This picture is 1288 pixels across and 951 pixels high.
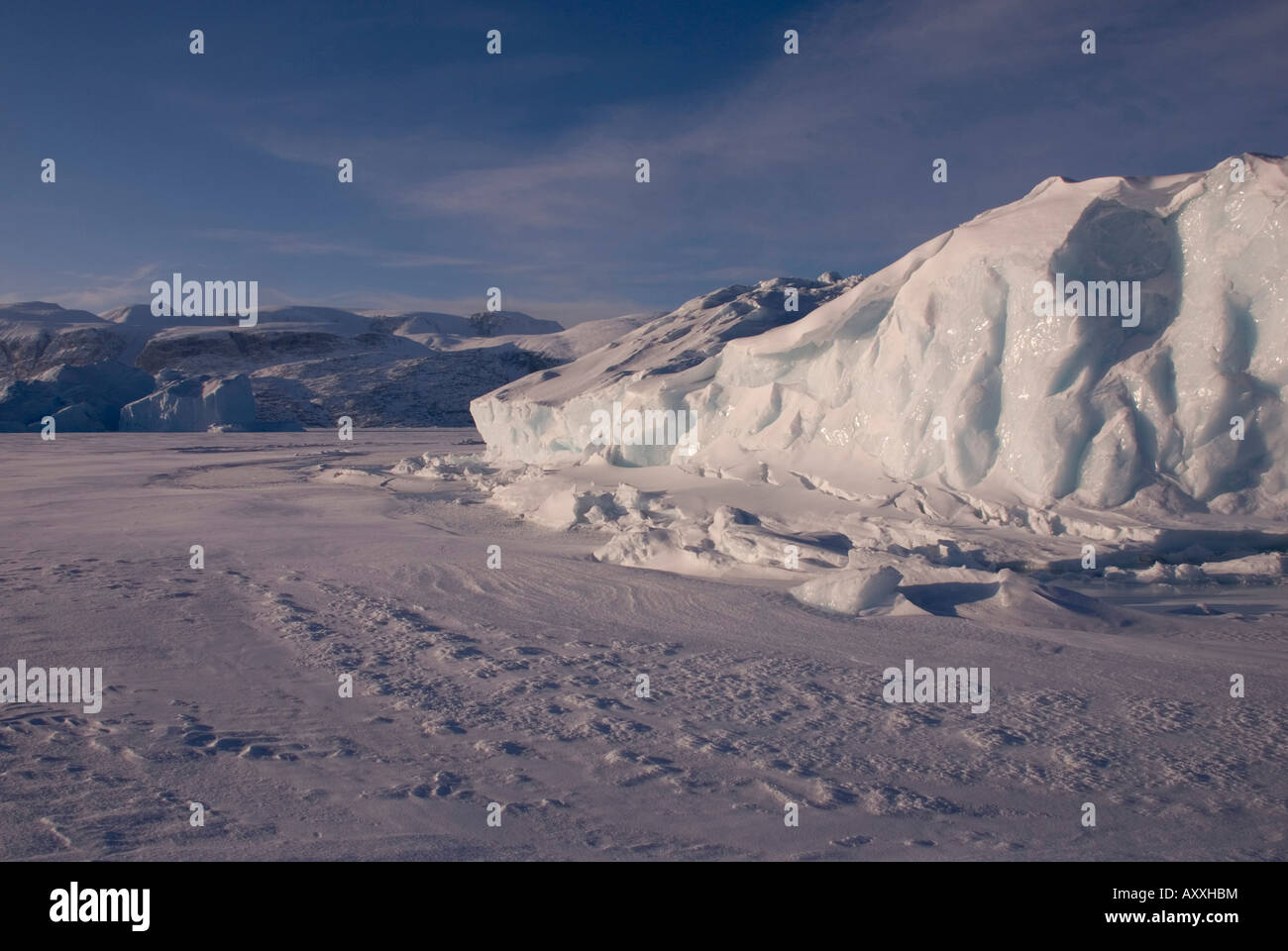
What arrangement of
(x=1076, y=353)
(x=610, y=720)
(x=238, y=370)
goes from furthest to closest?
(x=238, y=370) < (x=1076, y=353) < (x=610, y=720)

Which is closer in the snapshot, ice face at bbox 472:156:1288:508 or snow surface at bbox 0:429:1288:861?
snow surface at bbox 0:429:1288:861

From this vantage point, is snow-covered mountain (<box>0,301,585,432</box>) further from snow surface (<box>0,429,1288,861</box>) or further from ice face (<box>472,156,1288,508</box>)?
ice face (<box>472,156,1288,508</box>)

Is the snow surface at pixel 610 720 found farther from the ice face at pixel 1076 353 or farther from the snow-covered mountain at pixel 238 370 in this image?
the snow-covered mountain at pixel 238 370

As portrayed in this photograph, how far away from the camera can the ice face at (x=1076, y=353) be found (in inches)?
302

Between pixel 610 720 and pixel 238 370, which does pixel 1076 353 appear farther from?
pixel 238 370

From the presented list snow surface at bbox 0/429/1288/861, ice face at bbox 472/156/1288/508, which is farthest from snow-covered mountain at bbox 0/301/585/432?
ice face at bbox 472/156/1288/508

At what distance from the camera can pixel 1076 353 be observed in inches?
319

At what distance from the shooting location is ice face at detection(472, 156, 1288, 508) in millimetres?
7680

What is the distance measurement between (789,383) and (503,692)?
24.8 ft

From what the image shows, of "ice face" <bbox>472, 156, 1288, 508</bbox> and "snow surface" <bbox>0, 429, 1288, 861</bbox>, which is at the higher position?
"ice face" <bbox>472, 156, 1288, 508</bbox>

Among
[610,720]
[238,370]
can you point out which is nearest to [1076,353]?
[610,720]

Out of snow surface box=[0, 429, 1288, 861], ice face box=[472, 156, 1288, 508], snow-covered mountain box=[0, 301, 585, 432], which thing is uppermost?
snow-covered mountain box=[0, 301, 585, 432]

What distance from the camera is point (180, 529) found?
9.42 m
